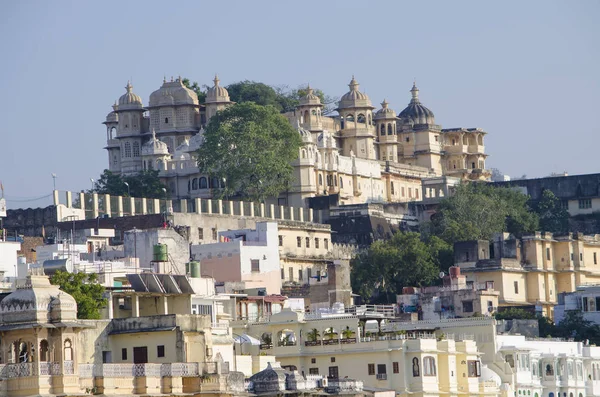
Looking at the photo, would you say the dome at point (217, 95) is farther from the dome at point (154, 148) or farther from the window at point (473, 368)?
the window at point (473, 368)

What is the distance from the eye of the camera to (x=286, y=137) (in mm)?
124938

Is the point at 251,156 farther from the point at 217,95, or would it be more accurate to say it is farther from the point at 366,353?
the point at 366,353

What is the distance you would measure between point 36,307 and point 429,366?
22.8 metres

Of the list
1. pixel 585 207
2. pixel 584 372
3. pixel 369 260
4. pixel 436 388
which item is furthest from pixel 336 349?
pixel 585 207

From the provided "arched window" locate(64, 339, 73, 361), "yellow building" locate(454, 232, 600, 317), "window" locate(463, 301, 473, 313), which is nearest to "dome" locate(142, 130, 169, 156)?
"yellow building" locate(454, 232, 600, 317)

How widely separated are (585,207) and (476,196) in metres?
14.2

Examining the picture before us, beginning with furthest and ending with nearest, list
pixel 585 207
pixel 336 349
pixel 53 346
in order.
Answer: pixel 585 207
pixel 336 349
pixel 53 346

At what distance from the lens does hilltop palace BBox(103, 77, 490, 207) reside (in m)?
130

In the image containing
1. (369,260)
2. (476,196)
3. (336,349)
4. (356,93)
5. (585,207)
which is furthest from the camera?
(356,93)

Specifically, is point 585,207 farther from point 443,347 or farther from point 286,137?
point 443,347

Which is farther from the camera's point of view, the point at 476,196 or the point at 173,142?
the point at 173,142

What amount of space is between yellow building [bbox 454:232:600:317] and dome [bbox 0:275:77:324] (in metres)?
53.9

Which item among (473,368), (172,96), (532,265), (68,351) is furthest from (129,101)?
(68,351)

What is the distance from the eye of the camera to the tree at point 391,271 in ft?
334
